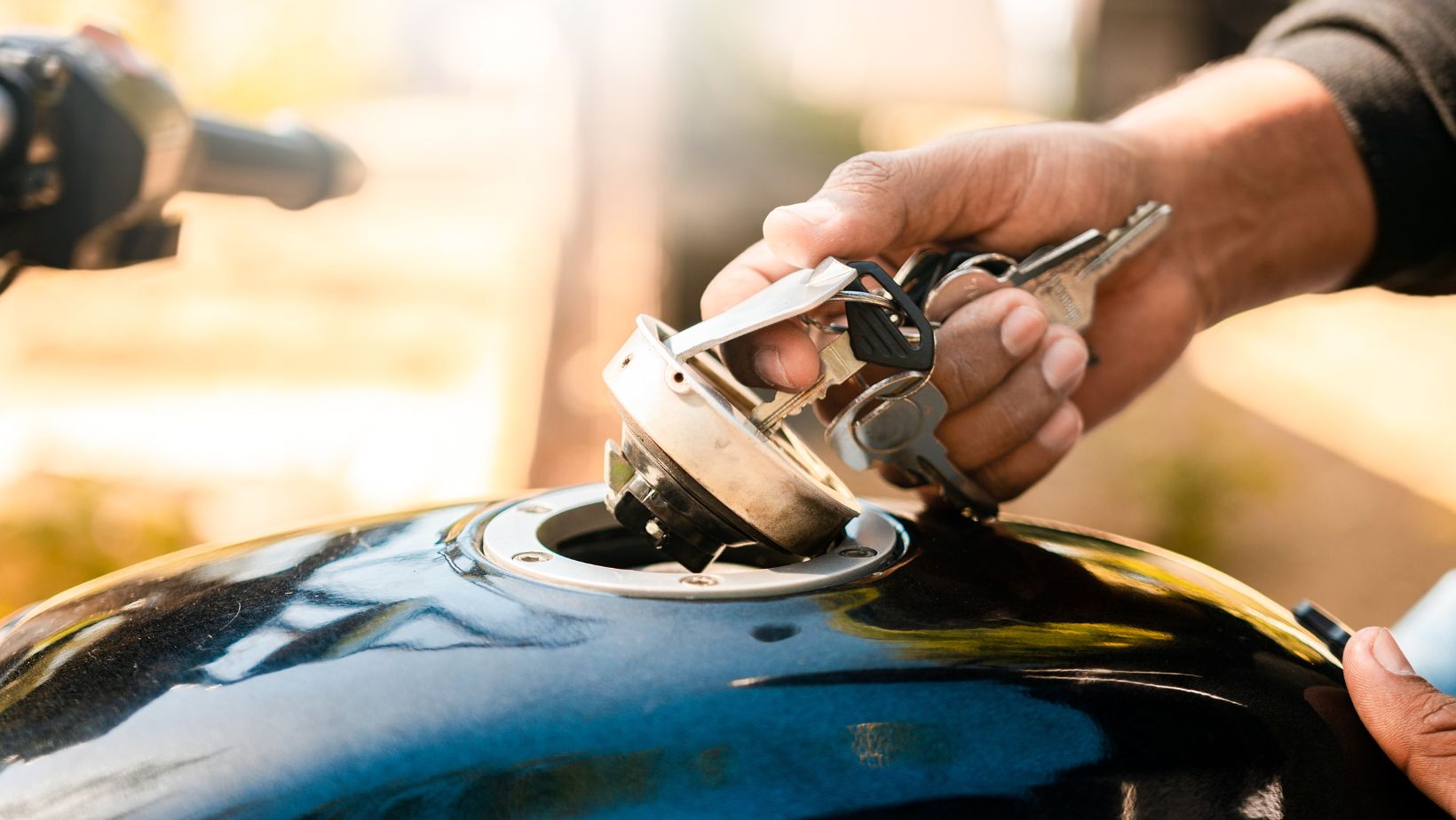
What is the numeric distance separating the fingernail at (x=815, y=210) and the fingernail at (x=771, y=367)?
0.16 metres

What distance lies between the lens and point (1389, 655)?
1.01 meters

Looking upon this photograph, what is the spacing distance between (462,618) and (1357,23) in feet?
5.56

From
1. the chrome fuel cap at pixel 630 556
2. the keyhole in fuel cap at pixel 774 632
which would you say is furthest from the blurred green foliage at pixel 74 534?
the keyhole in fuel cap at pixel 774 632

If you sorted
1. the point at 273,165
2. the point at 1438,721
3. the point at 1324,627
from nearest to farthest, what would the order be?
the point at 1438,721 → the point at 1324,627 → the point at 273,165

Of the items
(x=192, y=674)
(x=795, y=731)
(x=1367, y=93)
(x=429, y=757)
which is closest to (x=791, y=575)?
(x=795, y=731)

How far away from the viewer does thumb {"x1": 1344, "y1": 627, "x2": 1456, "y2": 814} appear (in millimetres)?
928

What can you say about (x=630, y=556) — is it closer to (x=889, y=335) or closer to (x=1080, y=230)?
(x=889, y=335)

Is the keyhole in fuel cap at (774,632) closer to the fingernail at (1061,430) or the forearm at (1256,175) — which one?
the fingernail at (1061,430)

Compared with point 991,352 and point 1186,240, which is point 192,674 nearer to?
point 991,352

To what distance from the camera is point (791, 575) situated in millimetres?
990

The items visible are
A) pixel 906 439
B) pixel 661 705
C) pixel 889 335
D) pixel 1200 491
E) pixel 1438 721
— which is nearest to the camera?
pixel 661 705

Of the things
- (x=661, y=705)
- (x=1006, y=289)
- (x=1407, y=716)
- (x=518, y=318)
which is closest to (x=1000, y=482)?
(x=1006, y=289)

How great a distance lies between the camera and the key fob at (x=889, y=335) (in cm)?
105

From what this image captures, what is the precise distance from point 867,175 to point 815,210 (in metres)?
0.13
